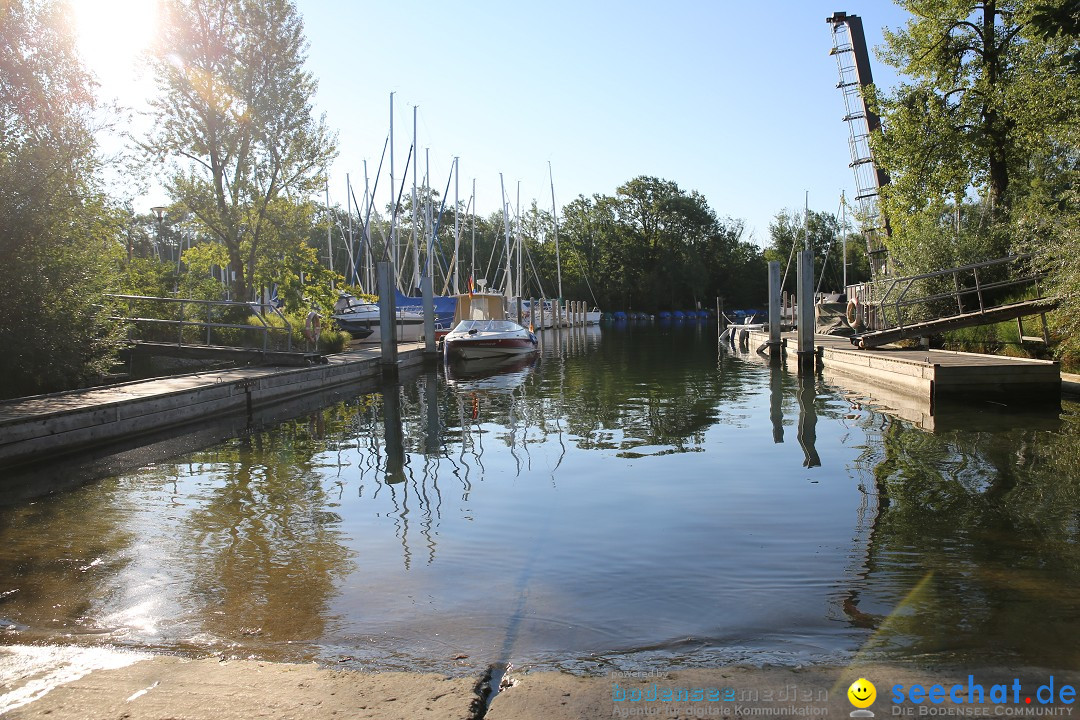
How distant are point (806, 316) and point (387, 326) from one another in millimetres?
11564

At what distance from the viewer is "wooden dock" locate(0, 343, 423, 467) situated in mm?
10539

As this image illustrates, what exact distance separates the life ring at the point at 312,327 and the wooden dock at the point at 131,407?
5.38 m

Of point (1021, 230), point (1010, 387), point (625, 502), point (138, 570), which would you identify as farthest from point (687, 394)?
point (138, 570)

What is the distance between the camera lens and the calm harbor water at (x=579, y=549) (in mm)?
4617

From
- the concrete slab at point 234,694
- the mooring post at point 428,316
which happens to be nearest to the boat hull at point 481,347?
the mooring post at point 428,316

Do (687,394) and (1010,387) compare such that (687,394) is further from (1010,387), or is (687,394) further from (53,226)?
(53,226)

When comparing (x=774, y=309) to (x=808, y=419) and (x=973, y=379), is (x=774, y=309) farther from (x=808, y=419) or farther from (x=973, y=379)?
(x=808, y=419)

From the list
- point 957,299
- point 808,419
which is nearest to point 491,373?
point 808,419

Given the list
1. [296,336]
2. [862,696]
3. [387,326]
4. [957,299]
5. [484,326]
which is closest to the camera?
[862,696]

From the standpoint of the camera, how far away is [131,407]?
12.5m

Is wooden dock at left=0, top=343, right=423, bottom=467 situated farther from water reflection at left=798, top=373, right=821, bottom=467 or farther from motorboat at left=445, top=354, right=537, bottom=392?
water reflection at left=798, top=373, right=821, bottom=467

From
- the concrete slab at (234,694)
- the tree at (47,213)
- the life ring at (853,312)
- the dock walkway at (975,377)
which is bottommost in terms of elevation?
the concrete slab at (234,694)

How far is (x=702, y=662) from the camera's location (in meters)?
4.20

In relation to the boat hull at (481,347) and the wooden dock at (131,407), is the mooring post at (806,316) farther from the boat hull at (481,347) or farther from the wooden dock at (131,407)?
the wooden dock at (131,407)
